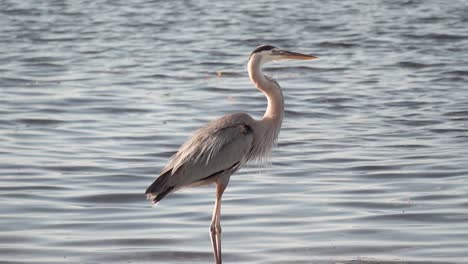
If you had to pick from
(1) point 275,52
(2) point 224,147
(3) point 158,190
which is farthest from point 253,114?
(3) point 158,190

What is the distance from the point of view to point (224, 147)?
816cm

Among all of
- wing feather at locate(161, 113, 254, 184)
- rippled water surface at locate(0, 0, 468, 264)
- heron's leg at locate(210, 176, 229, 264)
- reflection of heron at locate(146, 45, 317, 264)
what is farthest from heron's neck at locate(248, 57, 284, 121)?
rippled water surface at locate(0, 0, 468, 264)

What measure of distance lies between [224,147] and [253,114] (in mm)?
6268

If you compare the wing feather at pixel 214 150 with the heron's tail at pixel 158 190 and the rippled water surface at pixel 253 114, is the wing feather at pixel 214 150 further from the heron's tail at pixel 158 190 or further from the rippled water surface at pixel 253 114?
the rippled water surface at pixel 253 114

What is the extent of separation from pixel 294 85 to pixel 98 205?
7.78 m

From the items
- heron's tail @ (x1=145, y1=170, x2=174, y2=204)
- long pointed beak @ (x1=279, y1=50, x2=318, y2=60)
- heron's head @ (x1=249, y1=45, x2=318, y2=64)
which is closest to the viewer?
heron's tail @ (x1=145, y1=170, x2=174, y2=204)

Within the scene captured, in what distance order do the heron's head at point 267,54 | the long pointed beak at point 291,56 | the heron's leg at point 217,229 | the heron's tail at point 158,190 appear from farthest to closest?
the long pointed beak at point 291,56, the heron's head at point 267,54, the heron's tail at point 158,190, the heron's leg at point 217,229

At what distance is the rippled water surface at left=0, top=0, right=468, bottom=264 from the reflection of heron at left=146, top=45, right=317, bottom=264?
52 centimetres

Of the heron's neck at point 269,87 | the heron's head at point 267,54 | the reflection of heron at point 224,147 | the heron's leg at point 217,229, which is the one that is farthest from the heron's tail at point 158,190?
the heron's head at point 267,54

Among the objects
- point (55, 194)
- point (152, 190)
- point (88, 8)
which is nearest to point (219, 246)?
point (152, 190)

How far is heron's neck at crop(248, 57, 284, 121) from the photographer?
27.3ft

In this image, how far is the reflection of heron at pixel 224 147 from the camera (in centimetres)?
808

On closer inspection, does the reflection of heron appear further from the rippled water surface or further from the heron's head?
the rippled water surface

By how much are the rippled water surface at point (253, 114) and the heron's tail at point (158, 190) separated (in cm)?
46
